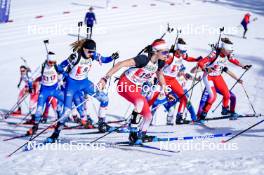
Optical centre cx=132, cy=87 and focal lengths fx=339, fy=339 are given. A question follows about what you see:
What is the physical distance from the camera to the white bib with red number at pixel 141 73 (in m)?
6.20

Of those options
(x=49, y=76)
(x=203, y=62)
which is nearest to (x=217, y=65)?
(x=203, y=62)

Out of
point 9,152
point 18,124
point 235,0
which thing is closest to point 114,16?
point 18,124

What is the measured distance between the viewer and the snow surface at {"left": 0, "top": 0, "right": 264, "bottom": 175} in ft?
17.1

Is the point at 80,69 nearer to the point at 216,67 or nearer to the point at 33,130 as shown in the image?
the point at 33,130

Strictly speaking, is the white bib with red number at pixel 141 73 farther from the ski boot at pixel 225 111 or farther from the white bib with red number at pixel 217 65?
the ski boot at pixel 225 111

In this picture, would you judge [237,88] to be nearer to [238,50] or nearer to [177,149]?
[238,50]

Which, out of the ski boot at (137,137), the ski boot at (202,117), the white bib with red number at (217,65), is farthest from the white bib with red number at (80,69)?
the ski boot at (202,117)

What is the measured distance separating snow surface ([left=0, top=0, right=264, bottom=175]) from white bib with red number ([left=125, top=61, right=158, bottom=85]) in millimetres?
1309

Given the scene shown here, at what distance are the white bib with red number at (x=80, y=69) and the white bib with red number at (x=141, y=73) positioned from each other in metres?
1.15

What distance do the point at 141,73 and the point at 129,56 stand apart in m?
9.51

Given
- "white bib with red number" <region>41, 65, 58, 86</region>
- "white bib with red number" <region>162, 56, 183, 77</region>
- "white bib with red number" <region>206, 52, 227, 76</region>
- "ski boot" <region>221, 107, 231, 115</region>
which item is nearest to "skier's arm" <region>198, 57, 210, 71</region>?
"white bib with red number" <region>206, 52, 227, 76</region>

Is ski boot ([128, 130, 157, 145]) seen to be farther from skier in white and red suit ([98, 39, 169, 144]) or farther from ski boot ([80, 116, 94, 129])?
ski boot ([80, 116, 94, 129])

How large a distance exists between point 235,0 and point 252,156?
38704 mm

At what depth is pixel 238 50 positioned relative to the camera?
17953mm
